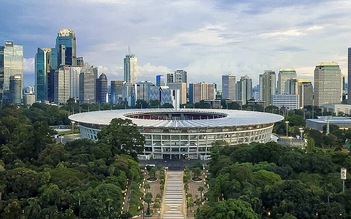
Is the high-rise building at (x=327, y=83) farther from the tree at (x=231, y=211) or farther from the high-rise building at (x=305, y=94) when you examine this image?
the tree at (x=231, y=211)

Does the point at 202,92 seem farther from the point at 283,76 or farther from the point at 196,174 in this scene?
the point at 196,174

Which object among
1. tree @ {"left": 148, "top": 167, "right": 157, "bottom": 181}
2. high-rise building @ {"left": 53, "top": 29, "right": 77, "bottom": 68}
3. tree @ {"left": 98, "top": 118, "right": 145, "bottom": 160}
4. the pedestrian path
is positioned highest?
high-rise building @ {"left": 53, "top": 29, "right": 77, "bottom": 68}

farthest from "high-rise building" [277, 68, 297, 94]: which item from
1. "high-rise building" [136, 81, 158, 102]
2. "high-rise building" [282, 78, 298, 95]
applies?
"high-rise building" [136, 81, 158, 102]

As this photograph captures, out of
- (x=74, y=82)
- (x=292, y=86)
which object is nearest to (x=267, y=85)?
(x=292, y=86)

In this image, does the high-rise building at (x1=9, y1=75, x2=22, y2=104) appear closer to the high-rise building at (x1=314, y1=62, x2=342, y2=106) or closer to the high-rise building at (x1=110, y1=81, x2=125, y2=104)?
the high-rise building at (x1=110, y1=81, x2=125, y2=104)

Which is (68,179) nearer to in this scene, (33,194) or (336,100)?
(33,194)

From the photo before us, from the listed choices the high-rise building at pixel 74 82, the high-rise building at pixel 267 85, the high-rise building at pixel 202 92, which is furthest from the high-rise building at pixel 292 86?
the high-rise building at pixel 74 82
